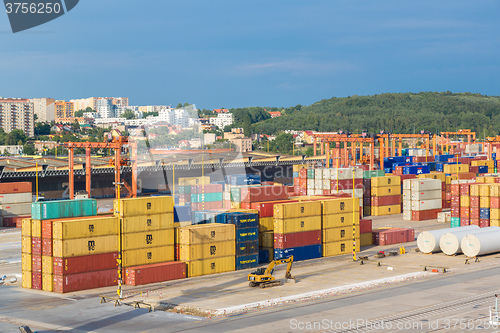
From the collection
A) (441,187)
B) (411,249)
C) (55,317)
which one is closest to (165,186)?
(441,187)

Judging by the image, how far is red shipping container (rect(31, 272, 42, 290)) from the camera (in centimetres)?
5225

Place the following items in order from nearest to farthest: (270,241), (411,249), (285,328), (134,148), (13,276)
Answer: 1. (285,328)
2. (13,276)
3. (270,241)
4. (411,249)
5. (134,148)

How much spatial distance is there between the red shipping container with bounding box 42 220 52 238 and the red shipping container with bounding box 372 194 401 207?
63.5 meters

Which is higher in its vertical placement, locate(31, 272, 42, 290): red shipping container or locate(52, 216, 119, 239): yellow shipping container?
locate(52, 216, 119, 239): yellow shipping container

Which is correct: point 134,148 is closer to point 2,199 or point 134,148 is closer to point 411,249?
point 2,199

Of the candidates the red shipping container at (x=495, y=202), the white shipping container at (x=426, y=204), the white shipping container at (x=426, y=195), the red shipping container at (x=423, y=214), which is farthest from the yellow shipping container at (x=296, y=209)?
the red shipping container at (x=423, y=214)

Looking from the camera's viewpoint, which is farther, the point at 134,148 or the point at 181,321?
the point at 134,148

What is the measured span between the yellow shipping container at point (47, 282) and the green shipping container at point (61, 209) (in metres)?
4.60

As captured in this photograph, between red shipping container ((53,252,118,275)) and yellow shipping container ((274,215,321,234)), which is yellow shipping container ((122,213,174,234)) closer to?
red shipping container ((53,252,118,275))

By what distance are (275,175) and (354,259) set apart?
104m

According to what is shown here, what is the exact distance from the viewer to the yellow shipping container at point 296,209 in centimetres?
6222

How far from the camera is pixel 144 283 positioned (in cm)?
5322

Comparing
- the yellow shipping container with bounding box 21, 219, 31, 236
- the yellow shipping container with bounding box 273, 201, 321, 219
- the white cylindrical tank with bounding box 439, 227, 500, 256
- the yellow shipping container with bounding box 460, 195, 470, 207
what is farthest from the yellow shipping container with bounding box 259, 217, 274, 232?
the yellow shipping container with bounding box 460, 195, 470, 207

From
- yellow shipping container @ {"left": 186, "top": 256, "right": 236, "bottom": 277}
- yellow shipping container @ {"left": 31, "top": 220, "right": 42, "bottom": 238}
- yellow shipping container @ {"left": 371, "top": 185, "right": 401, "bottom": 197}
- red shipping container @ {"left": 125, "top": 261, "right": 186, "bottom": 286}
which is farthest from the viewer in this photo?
yellow shipping container @ {"left": 371, "top": 185, "right": 401, "bottom": 197}
